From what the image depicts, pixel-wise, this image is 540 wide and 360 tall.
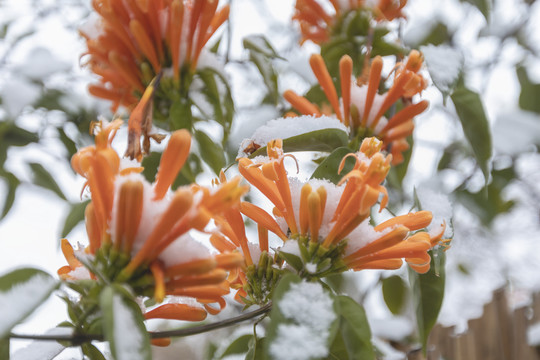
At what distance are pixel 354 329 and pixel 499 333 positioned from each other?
31.6 inches

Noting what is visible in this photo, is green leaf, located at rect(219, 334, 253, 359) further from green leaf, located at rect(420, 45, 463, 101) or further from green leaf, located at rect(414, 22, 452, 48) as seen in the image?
green leaf, located at rect(414, 22, 452, 48)

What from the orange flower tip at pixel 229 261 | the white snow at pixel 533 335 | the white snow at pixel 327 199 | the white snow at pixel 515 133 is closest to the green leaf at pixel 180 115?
the white snow at pixel 327 199

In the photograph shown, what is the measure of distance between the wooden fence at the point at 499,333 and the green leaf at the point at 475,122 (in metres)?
0.48

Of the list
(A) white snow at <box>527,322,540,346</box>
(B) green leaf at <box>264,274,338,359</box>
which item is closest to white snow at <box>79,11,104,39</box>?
(B) green leaf at <box>264,274,338,359</box>

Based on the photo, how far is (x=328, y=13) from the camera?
2.89ft

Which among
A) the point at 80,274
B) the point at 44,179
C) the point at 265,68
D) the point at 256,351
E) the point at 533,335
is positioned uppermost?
the point at 265,68

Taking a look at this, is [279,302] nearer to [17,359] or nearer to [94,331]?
[94,331]

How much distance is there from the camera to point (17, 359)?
0.47 m

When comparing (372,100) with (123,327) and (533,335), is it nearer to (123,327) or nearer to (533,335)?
(123,327)

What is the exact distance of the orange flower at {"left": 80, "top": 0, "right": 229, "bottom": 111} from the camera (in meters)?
0.64

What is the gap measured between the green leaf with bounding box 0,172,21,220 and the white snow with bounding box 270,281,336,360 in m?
0.83

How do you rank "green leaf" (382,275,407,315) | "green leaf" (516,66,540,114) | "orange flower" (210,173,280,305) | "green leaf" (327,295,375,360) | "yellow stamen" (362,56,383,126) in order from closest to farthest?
"green leaf" (327,295,375,360)
"orange flower" (210,173,280,305)
"yellow stamen" (362,56,383,126)
"green leaf" (382,275,407,315)
"green leaf" (516,66,540,114)

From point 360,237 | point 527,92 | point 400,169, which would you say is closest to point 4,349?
point 360,237

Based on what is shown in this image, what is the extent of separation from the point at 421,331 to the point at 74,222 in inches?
22.8
